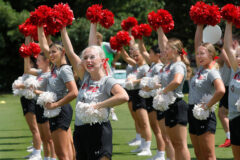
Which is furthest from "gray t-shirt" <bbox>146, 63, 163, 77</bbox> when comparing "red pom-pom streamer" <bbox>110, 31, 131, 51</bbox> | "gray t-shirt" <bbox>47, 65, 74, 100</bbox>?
"gray t-shirt" <bbox>47, 65, 74, 100</bbox>

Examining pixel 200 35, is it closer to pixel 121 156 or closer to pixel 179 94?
pixel 179 94

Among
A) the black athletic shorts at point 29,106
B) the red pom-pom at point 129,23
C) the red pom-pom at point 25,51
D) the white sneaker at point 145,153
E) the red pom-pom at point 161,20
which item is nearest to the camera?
the red pom-pom at point 161,20

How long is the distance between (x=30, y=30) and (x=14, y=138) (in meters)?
3.82

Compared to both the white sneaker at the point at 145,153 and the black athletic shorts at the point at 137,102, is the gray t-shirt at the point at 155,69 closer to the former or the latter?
the black athletic shorts at the point at 137,102

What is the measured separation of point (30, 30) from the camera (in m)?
8.09

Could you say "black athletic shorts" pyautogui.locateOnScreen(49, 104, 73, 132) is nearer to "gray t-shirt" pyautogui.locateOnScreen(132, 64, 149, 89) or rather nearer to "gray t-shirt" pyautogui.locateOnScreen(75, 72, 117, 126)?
"gray t-shirt" pyautogui.locateOnScreen(75, 72, 117, 126)

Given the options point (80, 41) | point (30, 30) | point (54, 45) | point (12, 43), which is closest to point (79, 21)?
point (80, 41)

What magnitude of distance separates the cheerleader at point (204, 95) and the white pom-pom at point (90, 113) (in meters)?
1.58

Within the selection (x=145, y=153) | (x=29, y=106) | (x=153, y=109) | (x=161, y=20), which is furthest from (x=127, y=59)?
(x=161, y=20)

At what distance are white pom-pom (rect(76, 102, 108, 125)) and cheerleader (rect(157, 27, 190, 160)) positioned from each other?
177 cm

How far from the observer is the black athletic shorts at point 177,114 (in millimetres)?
6129

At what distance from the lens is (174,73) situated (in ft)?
20.4

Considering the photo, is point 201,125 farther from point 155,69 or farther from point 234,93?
point 155,69

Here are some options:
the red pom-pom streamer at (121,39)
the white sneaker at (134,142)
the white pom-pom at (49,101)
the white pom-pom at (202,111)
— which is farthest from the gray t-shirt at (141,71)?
the white pom-pom at (202,111)
